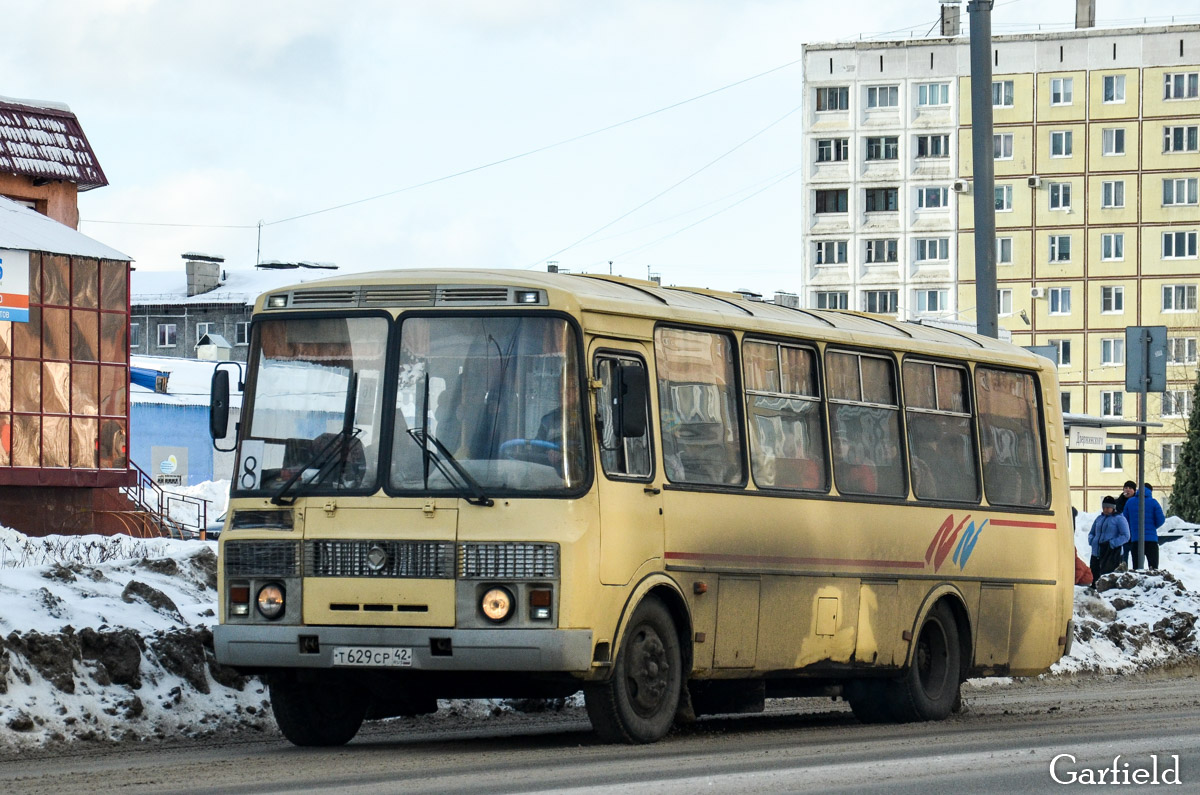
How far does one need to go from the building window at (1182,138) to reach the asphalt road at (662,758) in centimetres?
8317

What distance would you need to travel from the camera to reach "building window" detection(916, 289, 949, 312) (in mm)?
96312

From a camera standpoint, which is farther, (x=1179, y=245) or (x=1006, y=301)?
(x=1006, y=301)

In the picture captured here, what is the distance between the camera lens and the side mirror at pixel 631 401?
11.5m

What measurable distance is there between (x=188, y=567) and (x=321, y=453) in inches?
203

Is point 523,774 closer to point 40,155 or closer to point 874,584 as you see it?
point 874,584

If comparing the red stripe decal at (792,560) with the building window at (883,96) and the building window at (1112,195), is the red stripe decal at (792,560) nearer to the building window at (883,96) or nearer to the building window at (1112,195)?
the building window at (1112,195)

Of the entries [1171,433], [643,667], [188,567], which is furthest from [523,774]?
[1171,433]

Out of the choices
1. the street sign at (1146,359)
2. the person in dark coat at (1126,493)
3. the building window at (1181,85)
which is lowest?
the person in dark coat at (1126,493)

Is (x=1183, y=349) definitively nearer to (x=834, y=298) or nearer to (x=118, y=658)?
(x=834, y=298)

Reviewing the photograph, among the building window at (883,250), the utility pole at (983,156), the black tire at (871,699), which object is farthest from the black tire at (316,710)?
the building window at (883,250)

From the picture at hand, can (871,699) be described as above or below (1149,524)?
below

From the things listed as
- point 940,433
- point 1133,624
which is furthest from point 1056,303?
point 940,433

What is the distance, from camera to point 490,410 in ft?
37.1

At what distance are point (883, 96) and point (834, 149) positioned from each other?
348 cm
